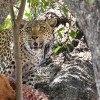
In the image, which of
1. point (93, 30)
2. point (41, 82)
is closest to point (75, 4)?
point (93, 30)

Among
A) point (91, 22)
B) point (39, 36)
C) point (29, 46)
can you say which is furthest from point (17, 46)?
point (29, 46)

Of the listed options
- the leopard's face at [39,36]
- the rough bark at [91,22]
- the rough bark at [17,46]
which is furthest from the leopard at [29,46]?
the rough bark at [91,22]

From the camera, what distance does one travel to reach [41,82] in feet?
18.5

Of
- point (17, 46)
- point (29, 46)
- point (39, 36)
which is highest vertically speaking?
point (39, 36)

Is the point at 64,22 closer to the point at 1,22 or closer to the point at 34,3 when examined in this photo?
the point at 1,22

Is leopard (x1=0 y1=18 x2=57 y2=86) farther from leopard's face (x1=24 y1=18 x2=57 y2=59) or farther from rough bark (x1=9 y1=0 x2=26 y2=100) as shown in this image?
rough bark (x1=9 y1=0 x2=26 y2=100)

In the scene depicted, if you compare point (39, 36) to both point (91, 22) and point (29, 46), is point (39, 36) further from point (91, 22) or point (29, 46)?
point (91, 22)

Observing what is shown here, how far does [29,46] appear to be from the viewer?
613 centimetres

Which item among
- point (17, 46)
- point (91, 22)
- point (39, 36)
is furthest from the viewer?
point (39, 36)

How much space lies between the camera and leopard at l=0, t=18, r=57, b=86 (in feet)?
19.5

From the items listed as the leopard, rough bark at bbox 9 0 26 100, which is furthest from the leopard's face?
rough bark at bbox 9 0 26 100

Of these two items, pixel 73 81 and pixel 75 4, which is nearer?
pixel 75 4

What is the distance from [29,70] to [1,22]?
1.11 metres

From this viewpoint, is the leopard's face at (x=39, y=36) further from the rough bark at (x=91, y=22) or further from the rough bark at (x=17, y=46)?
the rough bark at (x=91, y=22)
